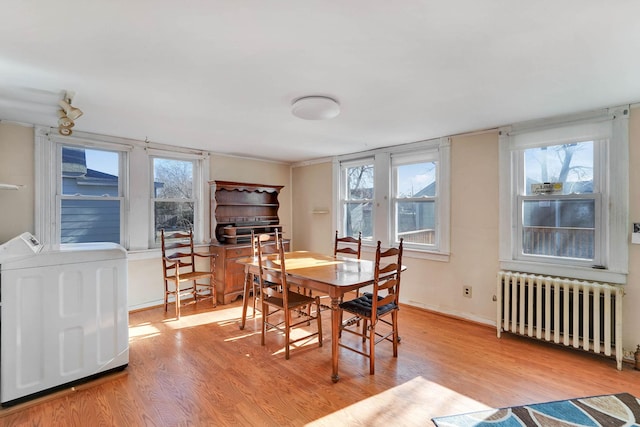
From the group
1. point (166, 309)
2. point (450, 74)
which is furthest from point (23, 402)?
point (450, 74)

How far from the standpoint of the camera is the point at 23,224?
10.4ft

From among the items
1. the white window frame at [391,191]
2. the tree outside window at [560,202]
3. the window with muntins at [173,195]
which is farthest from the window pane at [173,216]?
the tree outside window at [560,202]

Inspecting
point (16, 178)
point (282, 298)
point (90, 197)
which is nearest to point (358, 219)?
point (282, 298)

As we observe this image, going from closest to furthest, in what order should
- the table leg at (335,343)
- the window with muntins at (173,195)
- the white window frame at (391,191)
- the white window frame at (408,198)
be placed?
1. the table leg at (335,343)
2. the white window frame at (391,191)
3. the white window frame at (408,198)
4. the window with muntins at (173,195)

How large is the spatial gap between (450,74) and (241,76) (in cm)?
144

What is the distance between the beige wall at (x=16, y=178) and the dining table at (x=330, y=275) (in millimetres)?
2421

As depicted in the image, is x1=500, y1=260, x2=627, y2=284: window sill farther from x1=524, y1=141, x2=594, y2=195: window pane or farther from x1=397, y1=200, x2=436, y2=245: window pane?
x1=397, y1=200, x2=436, y2=245: window pane

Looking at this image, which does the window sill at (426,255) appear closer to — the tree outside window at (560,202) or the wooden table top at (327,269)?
the tree outside window at (560,202)

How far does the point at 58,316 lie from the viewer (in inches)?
84.7

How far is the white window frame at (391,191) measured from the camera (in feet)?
12.2

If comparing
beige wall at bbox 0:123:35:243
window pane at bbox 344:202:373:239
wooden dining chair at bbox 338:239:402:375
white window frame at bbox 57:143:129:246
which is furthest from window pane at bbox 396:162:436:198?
beige wall at bbox 0:123:35:243

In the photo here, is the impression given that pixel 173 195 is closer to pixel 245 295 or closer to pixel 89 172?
pixel 89 172

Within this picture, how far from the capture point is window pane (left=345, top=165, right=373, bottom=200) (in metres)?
4.63

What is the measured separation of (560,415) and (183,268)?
4370mm
